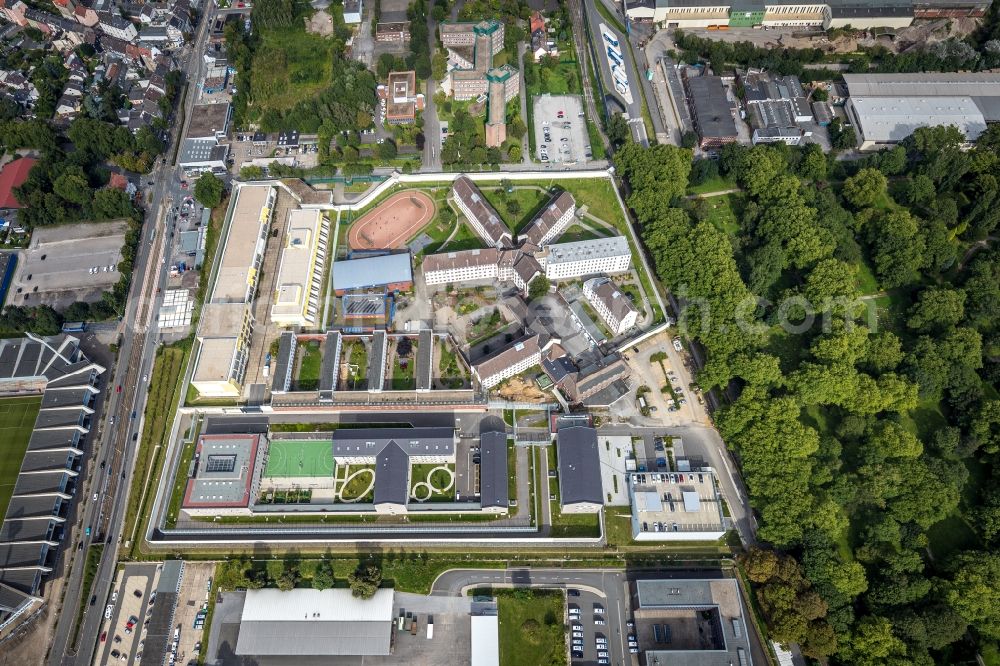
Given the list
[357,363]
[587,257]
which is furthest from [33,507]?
[587,257]

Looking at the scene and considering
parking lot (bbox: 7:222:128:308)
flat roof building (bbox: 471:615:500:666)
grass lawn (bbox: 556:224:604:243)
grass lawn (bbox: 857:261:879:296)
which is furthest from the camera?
grass lawn (bbox: 556:224:604:243)

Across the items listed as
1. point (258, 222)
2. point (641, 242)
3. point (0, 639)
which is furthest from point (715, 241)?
point (0, 639)

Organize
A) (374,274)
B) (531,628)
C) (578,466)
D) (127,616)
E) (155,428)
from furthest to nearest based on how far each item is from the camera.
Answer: (374,274) → (155,428) → (578,466) → (127,616) → (531,628)

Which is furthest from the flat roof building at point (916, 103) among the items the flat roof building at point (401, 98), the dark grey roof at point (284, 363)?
the dark grey roof at point (284, 363)

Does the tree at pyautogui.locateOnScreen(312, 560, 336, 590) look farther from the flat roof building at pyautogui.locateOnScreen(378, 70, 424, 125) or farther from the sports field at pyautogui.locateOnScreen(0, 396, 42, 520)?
the flat roof building at pyautogui.locateOnScreen(378, 70, 424, 125)

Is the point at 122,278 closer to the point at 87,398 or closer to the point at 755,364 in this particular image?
the point at 87,398

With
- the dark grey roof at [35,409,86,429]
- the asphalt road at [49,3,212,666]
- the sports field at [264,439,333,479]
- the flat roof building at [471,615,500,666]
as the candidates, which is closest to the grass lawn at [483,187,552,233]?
the sports field at [264,439,333,479]

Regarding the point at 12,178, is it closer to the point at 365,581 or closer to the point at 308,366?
the point at 308,366
